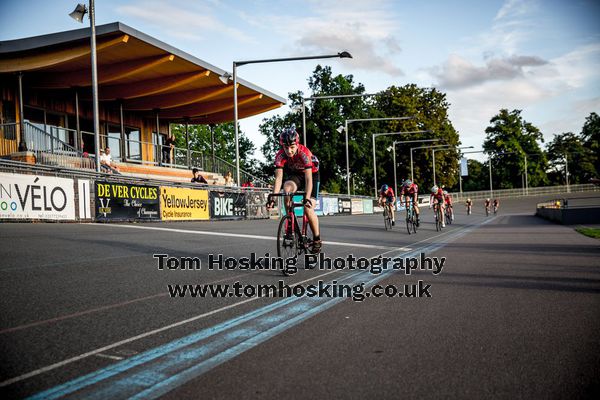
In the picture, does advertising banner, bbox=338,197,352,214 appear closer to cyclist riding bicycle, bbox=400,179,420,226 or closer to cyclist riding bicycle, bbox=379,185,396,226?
cyclist riding bicycle, bbox=379,185,396,226

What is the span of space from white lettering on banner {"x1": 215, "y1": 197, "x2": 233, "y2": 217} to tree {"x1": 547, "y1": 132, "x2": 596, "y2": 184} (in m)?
115

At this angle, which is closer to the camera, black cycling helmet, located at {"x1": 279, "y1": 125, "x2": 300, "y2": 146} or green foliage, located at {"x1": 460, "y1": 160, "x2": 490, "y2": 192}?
black cycling helmet, located at {"x1": 279, "y1": 125, "x2": 300, "y2": 146}

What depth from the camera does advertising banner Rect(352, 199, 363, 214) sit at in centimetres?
4569

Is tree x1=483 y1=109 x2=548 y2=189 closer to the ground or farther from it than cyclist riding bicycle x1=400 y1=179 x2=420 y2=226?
farther from it

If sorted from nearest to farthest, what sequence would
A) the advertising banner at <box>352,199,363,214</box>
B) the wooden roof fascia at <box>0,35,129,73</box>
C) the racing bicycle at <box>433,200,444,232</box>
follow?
the racing bicycle at <box>433,200,444,232</box> → the wooden roof fascia at <box>0,35,129,73</box> → the advertising banner at <box>352,199,363,214</box>

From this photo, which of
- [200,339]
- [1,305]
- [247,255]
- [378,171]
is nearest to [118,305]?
[1,305]

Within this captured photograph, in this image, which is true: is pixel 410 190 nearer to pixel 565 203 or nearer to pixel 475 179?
pixel 565 203

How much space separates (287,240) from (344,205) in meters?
35.7

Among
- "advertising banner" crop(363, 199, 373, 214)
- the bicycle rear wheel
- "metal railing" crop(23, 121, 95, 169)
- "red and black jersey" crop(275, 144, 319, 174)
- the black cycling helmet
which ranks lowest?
"advertising banner" crop(363, 199, 373, 214)

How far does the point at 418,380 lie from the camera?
2852 millimetres

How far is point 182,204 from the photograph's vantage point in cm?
1927

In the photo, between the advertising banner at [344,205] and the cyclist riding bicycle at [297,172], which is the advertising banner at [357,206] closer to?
the advertising banner at [344,205]

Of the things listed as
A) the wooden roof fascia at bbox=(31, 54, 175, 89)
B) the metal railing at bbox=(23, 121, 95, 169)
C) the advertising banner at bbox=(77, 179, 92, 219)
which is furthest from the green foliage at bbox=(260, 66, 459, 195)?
the advertising banner at bbox=(77, 179, 92, 219)

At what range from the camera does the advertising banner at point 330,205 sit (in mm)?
38062
